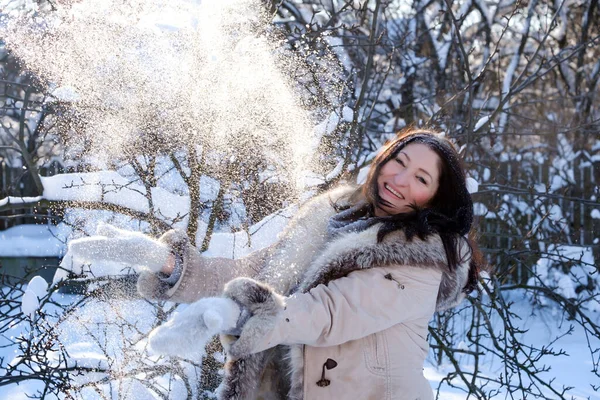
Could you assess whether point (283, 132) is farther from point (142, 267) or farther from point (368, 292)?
point (368, 292)

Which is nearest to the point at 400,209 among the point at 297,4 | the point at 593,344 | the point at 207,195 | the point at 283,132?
the point at 283,132

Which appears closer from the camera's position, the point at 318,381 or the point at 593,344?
the point at 318,381

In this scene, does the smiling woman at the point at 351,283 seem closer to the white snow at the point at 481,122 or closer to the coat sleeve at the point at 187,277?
the coat sleeve at the point at 187,277

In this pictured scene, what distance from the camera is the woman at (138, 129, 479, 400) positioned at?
1.68 metres

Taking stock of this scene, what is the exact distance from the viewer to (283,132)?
9.70 feet

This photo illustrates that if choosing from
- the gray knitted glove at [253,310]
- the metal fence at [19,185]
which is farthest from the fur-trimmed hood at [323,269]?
the metal fence at [19,185]

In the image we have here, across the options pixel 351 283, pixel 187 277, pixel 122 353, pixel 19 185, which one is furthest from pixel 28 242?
pixel 351 283

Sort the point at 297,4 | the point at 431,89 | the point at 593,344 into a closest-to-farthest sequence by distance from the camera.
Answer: the point at 297,4 → the point at 593,344 → the point at 431,89

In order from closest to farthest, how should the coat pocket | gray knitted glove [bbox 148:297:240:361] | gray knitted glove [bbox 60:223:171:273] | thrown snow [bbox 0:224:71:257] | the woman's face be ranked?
gray knitted glove [bbox 148:297:240:361]
the coat pocket
gray knitted glove [bbox 60:223:171:273]
the woman's face
thrown snow [bbox 0:224:71:257]

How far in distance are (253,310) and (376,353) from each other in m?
0.38

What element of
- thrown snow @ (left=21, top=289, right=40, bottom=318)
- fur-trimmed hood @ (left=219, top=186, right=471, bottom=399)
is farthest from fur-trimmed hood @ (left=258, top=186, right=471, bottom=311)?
thrown snow @ (left=21, top=289, right=40, bottom=318)

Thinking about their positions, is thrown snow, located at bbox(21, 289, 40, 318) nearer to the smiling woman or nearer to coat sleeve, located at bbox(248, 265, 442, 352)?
the smiling woman

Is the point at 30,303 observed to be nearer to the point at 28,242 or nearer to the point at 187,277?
the point at 187,277

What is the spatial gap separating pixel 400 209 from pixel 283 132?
1.00 meters
